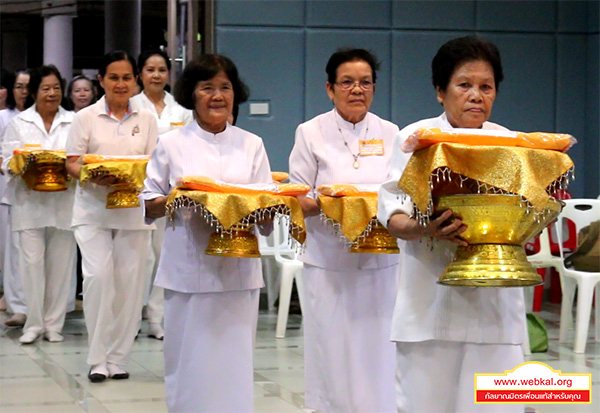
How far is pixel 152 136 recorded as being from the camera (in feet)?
18.2

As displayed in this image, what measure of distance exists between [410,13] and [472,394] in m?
6.34

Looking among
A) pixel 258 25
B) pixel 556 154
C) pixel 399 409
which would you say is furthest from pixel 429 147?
pixel 258 25

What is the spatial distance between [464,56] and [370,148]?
1.42m

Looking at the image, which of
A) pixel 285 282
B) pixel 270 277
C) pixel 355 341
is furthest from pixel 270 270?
pixel 355 341

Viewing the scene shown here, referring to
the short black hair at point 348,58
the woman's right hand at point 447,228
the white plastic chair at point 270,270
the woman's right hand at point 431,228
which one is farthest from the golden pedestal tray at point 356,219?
the white plastic chair at point 270,270

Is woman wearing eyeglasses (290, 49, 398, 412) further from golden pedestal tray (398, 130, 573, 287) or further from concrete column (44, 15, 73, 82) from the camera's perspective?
concrete column (44, 15, 73, 82)

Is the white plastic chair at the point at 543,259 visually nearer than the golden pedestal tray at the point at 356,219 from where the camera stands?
No

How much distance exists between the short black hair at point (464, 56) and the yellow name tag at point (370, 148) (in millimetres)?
1328

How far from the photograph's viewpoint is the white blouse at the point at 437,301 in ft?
9.08

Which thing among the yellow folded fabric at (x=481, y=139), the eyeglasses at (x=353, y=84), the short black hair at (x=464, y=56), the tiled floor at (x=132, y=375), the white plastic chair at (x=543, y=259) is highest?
the eyeglasses at (x=353, y=84)

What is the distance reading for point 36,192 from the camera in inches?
258

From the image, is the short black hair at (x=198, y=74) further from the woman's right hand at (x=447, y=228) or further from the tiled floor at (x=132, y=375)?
the tiled floor at (x=132, y=375)

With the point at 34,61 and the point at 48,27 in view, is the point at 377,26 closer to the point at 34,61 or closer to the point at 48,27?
the point at 48,27

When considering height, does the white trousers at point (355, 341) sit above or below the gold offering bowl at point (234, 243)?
below
